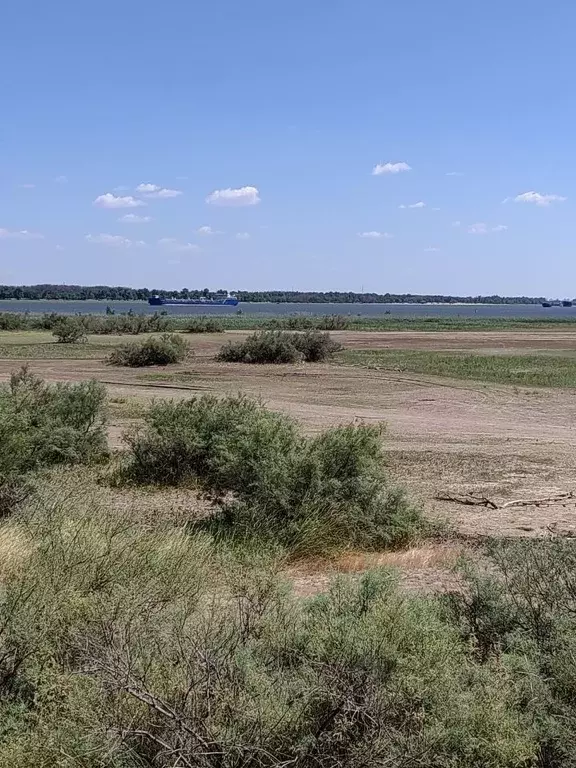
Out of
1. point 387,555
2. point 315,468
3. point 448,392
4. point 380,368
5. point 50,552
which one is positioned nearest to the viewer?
point 50,552

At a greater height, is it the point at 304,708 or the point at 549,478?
the point at 304,708

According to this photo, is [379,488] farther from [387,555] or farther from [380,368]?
[380,368]

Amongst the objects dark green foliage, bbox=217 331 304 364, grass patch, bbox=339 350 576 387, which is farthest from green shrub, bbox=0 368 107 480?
dark green foliage, bbox=217 331 304 364

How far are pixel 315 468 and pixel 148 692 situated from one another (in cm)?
714

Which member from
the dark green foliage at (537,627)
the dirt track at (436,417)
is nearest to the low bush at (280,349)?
the dirt track at (436,417)

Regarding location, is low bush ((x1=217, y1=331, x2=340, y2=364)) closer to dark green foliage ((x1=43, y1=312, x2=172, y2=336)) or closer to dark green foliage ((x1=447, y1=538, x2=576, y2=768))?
dark green foliage ((x1=43, y1=312, x2=172, y2=336))

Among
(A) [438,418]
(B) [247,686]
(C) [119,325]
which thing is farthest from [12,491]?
(C) [119,325]

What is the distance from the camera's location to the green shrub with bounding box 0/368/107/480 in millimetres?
12367

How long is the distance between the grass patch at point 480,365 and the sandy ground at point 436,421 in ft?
6.91

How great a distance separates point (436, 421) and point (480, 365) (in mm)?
19586

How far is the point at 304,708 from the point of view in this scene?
4668 mm

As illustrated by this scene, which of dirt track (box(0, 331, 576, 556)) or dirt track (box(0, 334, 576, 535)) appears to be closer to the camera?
dirt track (box(0, 331, 576, 556))

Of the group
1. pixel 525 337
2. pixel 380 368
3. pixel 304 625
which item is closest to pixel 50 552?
pixel 304 625

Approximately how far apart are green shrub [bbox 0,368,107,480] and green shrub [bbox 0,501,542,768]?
6496 millimetres
